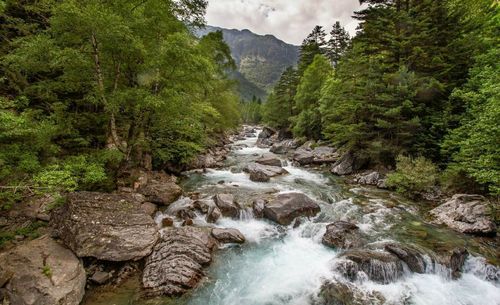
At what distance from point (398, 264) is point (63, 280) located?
9296mm

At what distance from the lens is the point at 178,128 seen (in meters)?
13.5

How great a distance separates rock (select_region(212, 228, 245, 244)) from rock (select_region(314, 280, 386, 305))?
137 inches

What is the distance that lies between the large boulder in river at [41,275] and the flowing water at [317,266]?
66 cm

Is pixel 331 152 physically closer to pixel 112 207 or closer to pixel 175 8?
pixel 175 8

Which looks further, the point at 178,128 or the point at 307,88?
the point at 307,88

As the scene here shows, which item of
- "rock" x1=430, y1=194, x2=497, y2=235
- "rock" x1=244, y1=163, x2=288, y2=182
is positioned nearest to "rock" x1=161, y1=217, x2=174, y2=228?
"rock" x1=244, y1=163, x2=288, y2=182

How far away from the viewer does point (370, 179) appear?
1641cm

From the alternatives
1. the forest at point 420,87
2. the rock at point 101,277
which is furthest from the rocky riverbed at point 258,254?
the forest at point 420,87

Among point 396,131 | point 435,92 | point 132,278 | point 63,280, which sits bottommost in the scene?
point 132,278

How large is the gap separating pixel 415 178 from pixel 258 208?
9052 millimetres

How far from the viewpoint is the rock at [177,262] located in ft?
21.2

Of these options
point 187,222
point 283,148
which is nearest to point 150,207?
point 187,222

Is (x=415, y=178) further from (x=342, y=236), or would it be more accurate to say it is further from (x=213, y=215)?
(x=213, y=215)

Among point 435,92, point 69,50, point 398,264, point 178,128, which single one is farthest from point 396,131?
point 69,50
